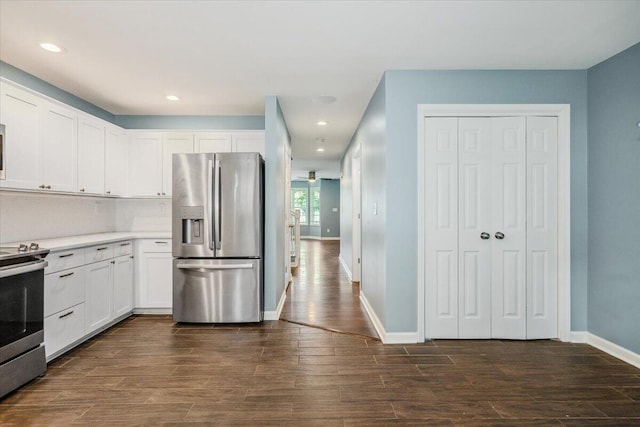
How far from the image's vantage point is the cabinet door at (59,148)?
3.12 meters

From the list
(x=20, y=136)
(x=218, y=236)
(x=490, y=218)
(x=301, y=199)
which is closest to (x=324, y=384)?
(x=218, y=236)

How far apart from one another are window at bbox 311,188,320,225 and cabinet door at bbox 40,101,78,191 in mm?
11623

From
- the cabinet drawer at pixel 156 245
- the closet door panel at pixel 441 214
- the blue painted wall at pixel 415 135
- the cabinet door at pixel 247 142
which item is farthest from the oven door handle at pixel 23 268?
the closet door panel at pixel 441 214

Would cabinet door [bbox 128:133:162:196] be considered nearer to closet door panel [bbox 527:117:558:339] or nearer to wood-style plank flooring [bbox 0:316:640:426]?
wood-style plank flooring [bbox 0:316:640:426]

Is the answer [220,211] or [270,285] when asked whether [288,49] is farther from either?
[270,285]

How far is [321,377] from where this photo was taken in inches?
99.9

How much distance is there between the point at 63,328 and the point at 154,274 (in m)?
1.19

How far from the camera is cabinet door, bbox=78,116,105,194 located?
3584mm

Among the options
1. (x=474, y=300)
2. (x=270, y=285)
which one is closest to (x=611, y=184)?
(x=474, y=300)

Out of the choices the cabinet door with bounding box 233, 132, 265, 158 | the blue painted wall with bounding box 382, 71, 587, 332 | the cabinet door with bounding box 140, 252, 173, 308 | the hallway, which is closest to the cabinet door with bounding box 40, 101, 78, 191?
the cabinet door with bounding box 140, 252, 173, 308

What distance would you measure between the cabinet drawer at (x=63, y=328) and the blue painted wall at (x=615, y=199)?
184 inches

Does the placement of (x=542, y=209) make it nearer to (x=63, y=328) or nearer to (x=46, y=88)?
(x=63, y=328)

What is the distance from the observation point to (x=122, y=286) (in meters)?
3.75

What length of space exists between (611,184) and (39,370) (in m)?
4.80
